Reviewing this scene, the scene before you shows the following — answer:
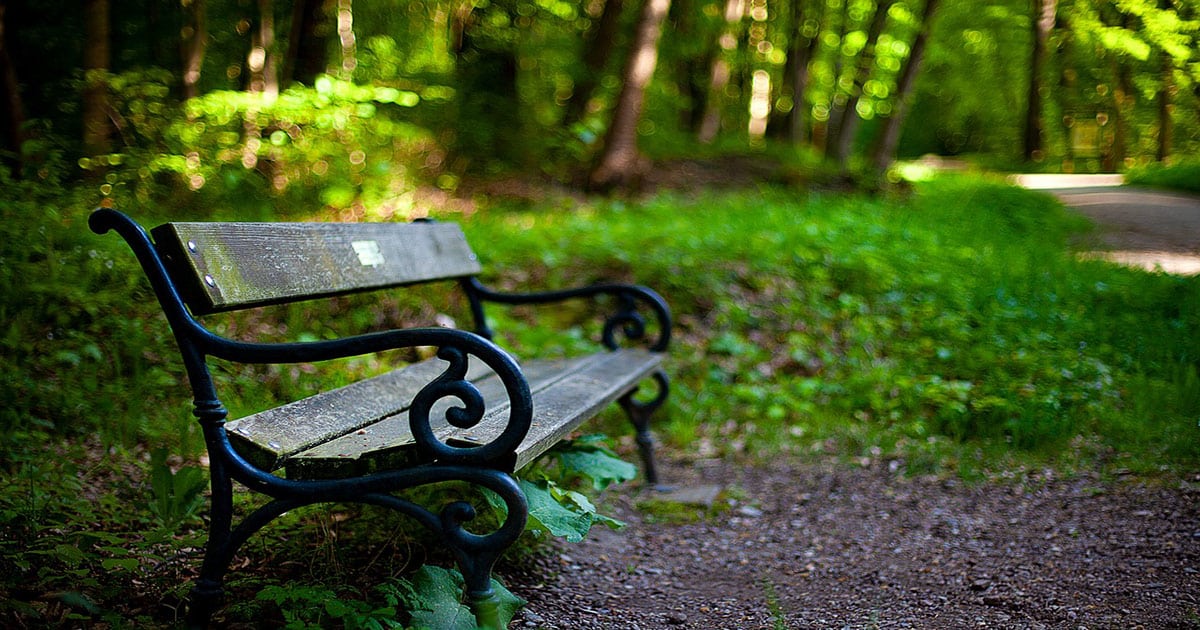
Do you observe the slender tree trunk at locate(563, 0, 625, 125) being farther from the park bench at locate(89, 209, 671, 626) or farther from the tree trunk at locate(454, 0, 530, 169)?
the park bench at locate(89, 209, 671, 626)

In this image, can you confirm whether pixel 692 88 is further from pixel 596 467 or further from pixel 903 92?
pixel 596 467

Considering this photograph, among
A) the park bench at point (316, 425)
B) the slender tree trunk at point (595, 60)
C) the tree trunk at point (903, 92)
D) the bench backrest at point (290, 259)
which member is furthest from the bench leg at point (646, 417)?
the tree trunk at point (903, 92)

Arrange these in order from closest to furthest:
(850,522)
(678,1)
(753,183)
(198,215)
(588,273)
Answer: (850,522)
(198,215)
(588,273)
(753,183)
(678,1)

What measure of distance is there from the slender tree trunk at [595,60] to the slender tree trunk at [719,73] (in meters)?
3.13

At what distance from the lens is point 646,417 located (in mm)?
3666

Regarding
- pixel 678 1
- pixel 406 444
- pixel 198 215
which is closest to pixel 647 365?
pixel 406 444

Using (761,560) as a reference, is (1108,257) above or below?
above

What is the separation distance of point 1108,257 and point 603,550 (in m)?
5.15

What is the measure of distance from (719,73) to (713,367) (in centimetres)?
1138

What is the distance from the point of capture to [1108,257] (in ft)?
20.6

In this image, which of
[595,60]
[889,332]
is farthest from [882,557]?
[595,60]

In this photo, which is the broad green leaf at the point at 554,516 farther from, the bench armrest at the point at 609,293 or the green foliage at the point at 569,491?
the bench armrest at the point at 609,293

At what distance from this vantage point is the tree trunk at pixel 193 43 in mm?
5820

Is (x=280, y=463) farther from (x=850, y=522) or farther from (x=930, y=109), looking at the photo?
(x=930, y=109)
